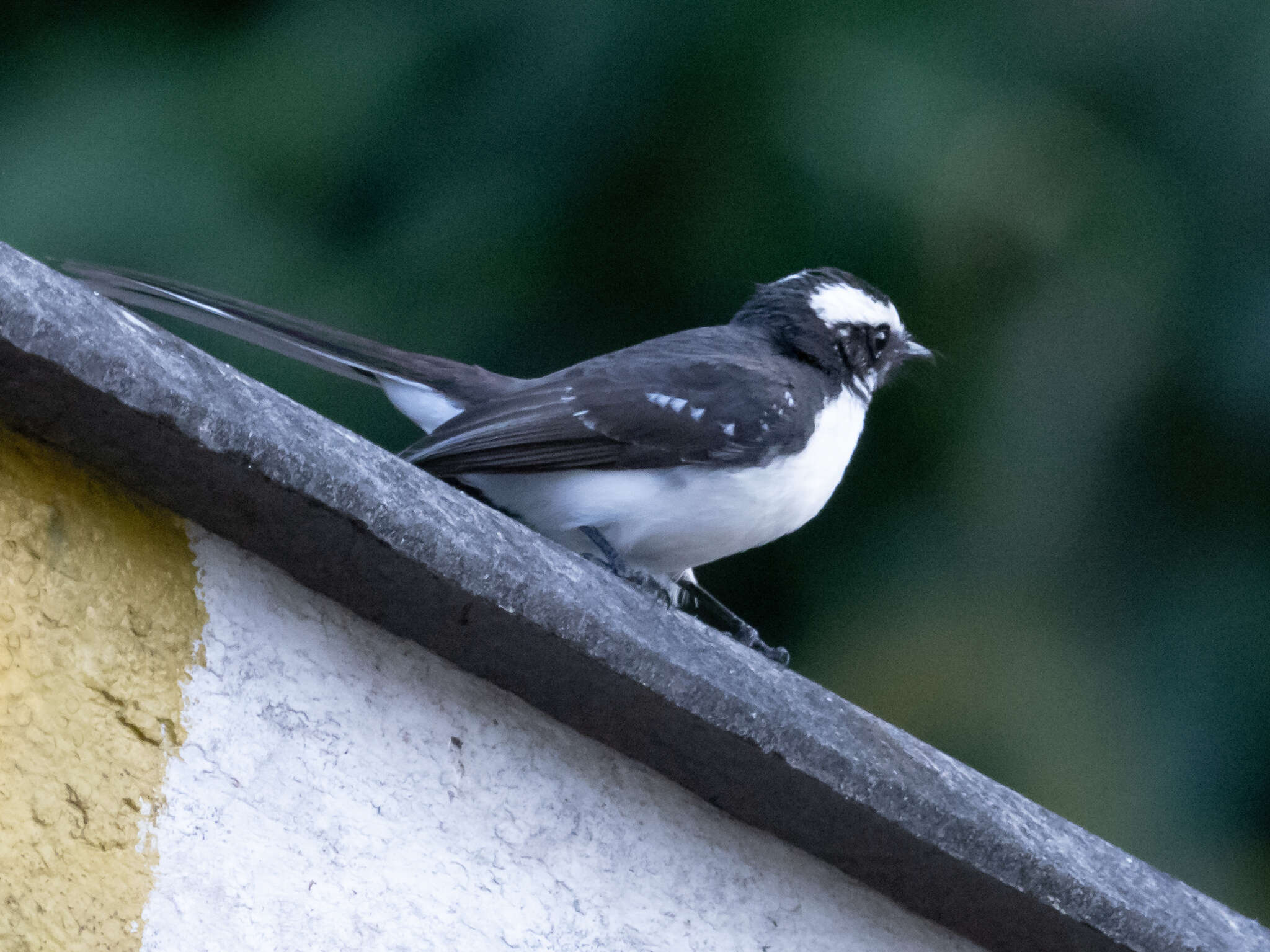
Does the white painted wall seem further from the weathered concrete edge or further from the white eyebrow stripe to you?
the white eyebrow stripe

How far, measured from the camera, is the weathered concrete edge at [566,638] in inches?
70.0

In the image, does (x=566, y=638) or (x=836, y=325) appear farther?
(x=836, y=325)

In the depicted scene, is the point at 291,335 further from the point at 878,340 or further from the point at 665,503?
the point at 878,340

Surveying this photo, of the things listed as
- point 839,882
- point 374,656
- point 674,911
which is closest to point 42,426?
point 374,656

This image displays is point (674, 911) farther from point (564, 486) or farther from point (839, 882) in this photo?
point (564, 486)

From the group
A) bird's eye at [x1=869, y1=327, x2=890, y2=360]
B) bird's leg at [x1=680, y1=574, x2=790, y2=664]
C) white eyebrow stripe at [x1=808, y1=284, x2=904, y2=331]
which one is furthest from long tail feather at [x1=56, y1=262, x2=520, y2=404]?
bird's eye at [x1=869, y1=327, x2=890, y2=360]

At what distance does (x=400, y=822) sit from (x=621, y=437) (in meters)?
1.37

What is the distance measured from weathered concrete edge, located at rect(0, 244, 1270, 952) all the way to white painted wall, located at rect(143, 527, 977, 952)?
0.05 meters

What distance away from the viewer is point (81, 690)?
184 cm

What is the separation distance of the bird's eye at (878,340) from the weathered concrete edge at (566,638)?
176 cm

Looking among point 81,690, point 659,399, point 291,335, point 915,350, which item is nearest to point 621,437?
point 659,399

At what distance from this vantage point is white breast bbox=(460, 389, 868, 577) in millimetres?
3293

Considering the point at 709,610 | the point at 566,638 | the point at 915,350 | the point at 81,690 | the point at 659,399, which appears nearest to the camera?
the point at 81,690

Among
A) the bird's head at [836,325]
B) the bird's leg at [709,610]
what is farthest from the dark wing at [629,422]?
the bird's leg at [709,610]
